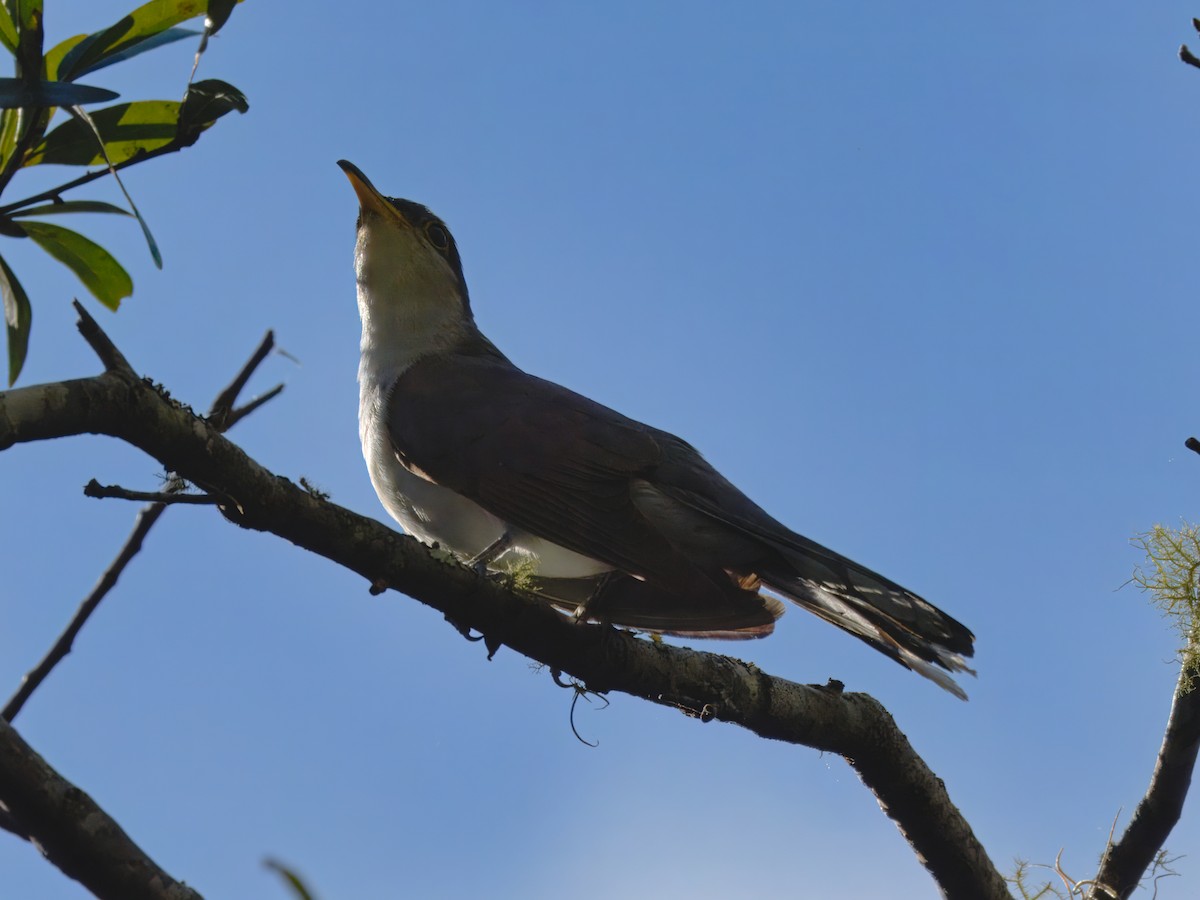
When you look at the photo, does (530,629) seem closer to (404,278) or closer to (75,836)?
(75,836)

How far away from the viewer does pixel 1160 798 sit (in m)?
3.56

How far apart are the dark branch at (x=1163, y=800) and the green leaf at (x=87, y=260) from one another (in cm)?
344

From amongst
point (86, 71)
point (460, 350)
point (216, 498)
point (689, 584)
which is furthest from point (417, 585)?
point (460, 350)

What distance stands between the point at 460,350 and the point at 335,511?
297 cm

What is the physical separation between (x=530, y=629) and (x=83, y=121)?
188cm

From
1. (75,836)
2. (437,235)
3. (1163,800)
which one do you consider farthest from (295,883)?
(437,235)

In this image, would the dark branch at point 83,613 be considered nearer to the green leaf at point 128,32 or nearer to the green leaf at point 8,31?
the green leaf at point 128,32

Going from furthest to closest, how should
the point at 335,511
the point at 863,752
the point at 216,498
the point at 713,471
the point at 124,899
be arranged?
the point at 713,471
the point at 863,752
the point at 335,511
the point at 216,498
the point at 124,899

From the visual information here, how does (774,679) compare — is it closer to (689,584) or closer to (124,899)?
(689,584)

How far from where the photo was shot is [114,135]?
11.0 feet

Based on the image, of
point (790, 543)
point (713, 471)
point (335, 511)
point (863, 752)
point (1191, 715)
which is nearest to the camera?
point (335, 511)

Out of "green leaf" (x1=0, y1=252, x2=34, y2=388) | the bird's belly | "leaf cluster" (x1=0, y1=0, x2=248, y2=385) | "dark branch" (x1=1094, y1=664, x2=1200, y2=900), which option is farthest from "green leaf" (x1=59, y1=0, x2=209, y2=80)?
"dark branch" (x1=1094, y1=664, x2=1200, y2=900)

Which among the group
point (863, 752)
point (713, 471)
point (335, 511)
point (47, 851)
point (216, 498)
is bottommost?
point (47, 851)

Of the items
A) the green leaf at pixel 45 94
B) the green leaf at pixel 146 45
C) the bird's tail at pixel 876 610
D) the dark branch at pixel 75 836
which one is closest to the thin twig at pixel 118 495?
the dark branch at pixel 75 836
